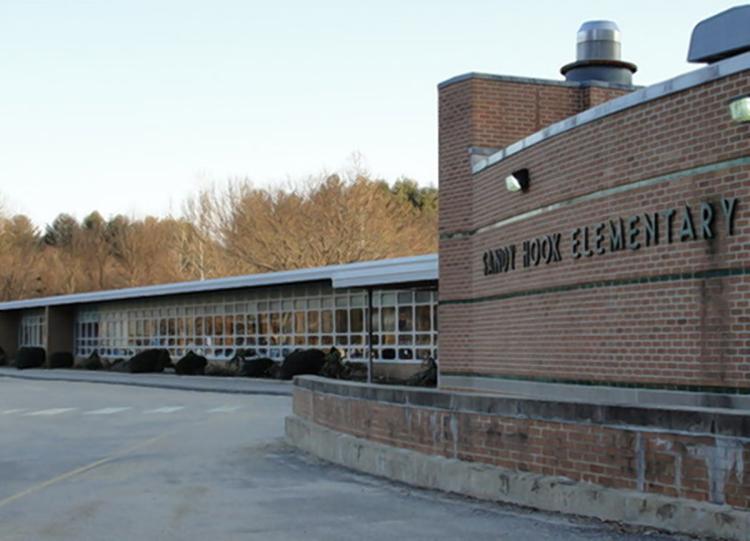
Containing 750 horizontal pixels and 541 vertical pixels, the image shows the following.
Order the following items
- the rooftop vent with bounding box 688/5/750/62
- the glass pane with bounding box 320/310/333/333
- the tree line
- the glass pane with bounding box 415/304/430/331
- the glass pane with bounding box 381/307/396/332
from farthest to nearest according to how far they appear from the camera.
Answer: the tree line → the glass pane with bounding box 320/310/333/333 → the glass pane with bounding box 381/307/396/332 → the glass pane with bounding box 415/304/430/331 → the rooftop vent with bounding box 688/5/750/62

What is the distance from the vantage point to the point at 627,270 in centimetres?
1348

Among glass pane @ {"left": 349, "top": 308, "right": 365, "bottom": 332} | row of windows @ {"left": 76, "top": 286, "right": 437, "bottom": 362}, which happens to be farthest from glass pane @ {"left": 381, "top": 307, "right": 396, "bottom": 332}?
glass pane @ {"left": 349, "top": 308, "right": 365, "bottom": 332}

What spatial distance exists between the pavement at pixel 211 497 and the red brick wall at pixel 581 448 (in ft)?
1.49

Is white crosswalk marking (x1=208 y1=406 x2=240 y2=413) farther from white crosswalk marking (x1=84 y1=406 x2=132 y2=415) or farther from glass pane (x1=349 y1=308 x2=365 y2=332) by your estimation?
glass pane (x1=349 y1=308 x2=365 y2=332)

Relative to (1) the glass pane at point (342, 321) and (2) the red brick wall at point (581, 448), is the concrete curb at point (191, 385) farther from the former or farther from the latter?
(2) the red brick wall at point (581, 448)

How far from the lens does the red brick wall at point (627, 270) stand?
463 inches

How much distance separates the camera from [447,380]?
19188mm

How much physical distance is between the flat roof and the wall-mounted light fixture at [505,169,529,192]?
9940mm

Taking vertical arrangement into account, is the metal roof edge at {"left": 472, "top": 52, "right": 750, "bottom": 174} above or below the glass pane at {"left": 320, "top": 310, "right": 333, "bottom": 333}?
above

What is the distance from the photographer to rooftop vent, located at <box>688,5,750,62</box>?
13.9 m

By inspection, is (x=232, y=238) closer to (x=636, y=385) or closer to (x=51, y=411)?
(x=51, y=411)

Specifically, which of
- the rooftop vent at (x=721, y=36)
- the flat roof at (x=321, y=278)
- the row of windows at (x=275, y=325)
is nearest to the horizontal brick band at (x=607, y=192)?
the rooftop vent at (x=721, y=36)

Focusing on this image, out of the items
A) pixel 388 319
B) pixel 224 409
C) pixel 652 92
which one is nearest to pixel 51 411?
pixel 224 409

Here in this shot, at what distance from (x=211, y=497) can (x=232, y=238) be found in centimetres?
6014
